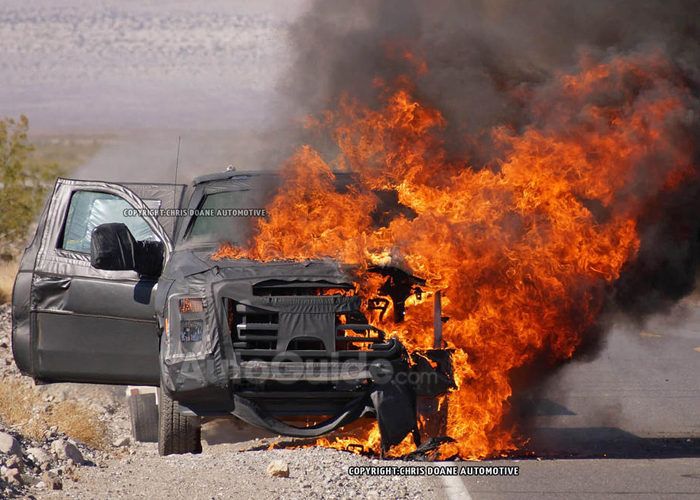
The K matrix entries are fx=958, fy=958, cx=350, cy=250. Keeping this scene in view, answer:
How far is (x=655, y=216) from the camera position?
870 cm

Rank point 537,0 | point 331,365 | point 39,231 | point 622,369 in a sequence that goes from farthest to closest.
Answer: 1. point 622,369
2. point 537,0
3. point 39,231
4. point 331,365

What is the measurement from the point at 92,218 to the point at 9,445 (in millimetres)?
2426

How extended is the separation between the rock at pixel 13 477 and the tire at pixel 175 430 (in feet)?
4.18

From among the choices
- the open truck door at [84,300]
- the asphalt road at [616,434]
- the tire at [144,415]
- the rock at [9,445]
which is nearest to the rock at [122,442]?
the tire at [144,415]

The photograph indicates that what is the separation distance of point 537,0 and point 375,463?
5783 mm

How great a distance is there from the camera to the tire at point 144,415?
30.2ft

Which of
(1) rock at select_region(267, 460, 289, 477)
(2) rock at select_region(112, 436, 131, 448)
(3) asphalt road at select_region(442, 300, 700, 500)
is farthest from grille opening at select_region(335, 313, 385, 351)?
(2) rock at select_region(112, 436, 131, 448)

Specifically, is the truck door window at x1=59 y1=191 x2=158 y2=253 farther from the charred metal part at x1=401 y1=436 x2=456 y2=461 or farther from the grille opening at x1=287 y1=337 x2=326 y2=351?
the charred metal part at x1=401 y1=436 x2=456 y2=461

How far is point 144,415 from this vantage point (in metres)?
9.27

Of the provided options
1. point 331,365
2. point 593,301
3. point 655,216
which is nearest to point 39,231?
point 331,365

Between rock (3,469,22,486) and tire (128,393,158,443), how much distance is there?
2.73m

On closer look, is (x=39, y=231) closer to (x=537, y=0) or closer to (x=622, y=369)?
(x=537, y=0)

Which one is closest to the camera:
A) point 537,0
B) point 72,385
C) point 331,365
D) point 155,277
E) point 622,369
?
point 331,365

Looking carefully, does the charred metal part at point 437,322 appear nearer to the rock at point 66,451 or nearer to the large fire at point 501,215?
the large fire at point 501,215
